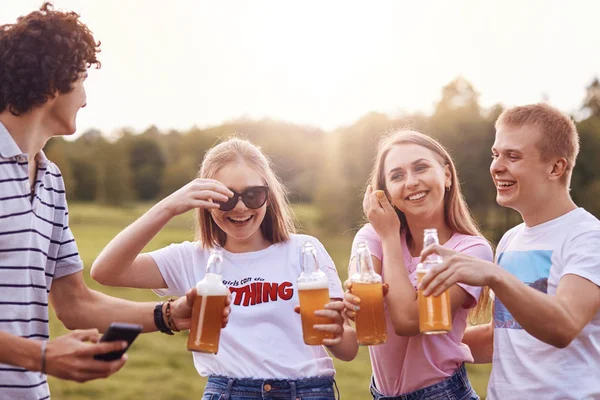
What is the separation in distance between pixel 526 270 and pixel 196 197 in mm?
1991

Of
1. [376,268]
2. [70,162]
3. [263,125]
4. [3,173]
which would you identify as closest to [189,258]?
[376,268]

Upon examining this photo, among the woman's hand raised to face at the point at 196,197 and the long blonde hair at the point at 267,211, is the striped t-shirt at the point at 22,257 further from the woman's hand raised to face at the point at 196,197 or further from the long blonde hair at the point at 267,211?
the long blonde hair at the point at 267,211

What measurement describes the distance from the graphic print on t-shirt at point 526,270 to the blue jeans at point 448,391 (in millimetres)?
414

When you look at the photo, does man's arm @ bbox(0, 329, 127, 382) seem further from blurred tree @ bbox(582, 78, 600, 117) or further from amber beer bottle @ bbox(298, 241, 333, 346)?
blurred tree @ bbox(582, 78, 600, 117)

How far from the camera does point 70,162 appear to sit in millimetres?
51562

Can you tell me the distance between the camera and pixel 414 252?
4.56m

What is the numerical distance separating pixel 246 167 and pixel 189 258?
28.0 inches

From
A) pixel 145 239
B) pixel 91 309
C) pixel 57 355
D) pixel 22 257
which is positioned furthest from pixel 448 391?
pixel 22 257

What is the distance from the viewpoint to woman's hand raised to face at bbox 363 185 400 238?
4.26 meters

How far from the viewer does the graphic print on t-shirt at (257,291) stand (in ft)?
14.0

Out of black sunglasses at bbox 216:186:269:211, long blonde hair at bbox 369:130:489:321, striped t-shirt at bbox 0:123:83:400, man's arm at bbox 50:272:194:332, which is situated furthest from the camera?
long blonde hair at bbox 369:130:489:321

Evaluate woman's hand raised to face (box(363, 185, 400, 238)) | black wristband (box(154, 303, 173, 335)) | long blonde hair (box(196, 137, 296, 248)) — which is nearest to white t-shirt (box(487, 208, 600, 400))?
woman's hand raised to face (box(363, 185, 400, 238))

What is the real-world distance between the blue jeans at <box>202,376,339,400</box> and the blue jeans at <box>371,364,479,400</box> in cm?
57

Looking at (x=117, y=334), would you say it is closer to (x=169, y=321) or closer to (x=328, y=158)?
(x=169, y=321)
